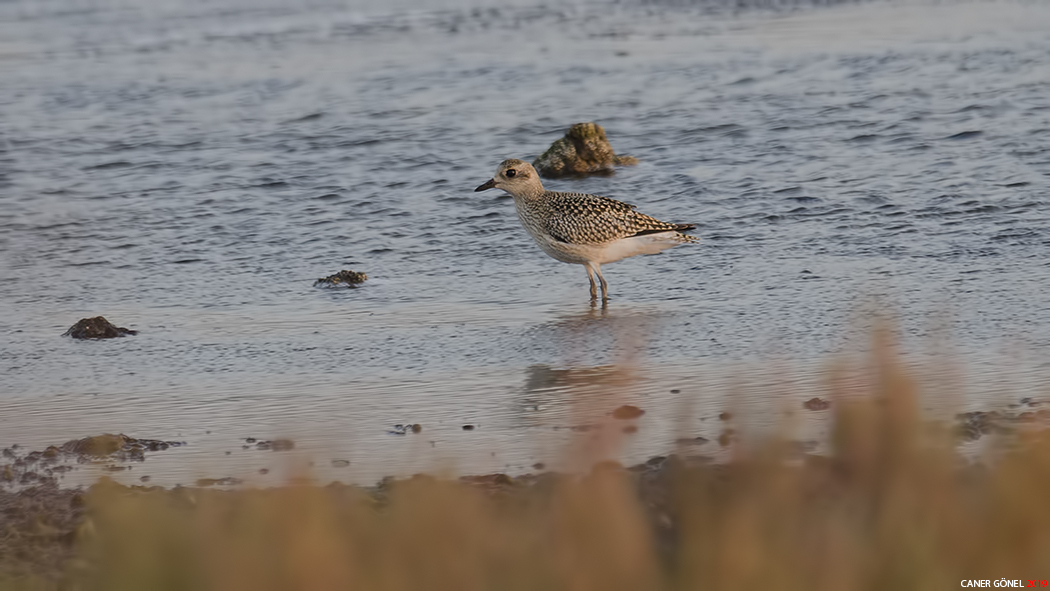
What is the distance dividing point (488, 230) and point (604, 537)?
952 cm

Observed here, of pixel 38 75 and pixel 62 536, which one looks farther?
pixel 38 75

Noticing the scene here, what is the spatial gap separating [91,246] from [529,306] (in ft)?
14.2

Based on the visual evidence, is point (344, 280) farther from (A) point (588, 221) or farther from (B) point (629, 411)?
(B) point (629, 411)

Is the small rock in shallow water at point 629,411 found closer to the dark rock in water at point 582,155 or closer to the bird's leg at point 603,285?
the bird's leg at point 603,285

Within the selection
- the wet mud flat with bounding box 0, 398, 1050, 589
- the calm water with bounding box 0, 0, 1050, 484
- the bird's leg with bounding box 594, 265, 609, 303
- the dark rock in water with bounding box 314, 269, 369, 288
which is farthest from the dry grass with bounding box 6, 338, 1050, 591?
the dark rock in water with bounding box 314, 269, 369, 288

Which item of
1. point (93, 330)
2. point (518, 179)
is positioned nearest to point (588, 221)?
point (518, 179)

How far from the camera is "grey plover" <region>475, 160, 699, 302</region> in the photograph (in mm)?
10977

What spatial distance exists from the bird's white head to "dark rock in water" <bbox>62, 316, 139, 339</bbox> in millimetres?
3398

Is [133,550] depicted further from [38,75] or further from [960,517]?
[38,75]

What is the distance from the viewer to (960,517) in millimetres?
3977

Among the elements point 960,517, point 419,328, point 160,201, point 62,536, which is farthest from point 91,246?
point 960,517

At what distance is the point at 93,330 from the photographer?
9859mm

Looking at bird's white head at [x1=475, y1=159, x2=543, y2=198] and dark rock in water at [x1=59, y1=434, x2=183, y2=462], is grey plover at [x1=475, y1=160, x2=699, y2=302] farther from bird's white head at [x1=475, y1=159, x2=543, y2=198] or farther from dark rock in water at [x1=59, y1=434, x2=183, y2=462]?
dark rock in water at [x1=59, y1=434, x2=183, y2=462]

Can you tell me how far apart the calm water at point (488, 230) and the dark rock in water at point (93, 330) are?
0.19 meters
